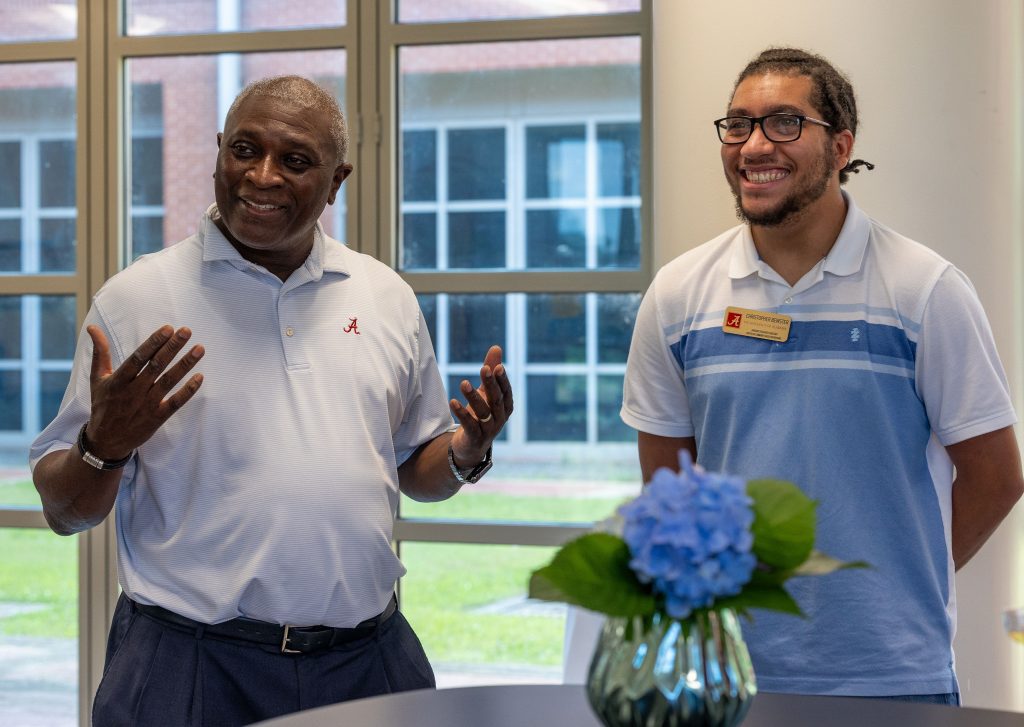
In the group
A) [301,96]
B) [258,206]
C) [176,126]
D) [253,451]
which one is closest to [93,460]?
[253,451]

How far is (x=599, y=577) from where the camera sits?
1.20 m

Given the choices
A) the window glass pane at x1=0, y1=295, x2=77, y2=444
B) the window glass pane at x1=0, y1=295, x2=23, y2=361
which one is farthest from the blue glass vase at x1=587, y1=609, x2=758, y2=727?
the window glass pane at x1=0, y1=295, x2=23, y2=361

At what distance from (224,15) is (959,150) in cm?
255

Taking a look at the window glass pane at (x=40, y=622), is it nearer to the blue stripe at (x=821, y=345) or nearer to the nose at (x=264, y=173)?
the nose at (x=264, y=173)

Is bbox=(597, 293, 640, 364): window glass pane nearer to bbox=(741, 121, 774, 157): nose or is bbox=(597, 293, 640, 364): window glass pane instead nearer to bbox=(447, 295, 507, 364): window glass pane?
bbox=(447, 295, 507, 364): window glass pane

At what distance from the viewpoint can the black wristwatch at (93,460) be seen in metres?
2.05

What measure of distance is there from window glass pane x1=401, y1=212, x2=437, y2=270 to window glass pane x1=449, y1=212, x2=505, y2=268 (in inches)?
2.5

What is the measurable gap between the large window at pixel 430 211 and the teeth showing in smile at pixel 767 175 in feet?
5.33

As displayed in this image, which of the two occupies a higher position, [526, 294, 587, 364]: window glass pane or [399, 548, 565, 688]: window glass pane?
[526, 294, 587, 364]: window glass pane

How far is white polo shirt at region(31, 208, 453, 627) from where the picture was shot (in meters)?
2.20

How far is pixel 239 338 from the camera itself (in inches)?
90.7

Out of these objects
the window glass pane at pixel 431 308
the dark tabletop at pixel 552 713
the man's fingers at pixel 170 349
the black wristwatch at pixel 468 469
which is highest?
the window glass pane at pixel 431 308

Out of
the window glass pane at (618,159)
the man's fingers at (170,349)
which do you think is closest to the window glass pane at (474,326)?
the window glass pane at (618,159)

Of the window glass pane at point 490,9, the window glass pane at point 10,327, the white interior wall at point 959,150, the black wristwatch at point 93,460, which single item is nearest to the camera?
the black wristwatch at point 93,460
